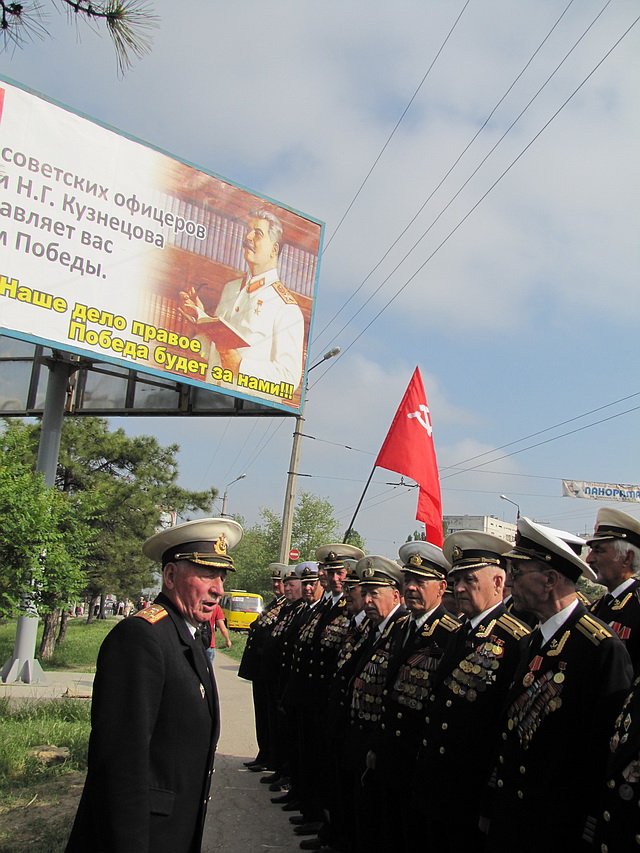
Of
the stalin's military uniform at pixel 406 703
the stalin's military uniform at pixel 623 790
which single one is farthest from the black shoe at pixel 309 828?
the stalin's military uniform at pixel 623 790

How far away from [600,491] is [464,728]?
48190mm

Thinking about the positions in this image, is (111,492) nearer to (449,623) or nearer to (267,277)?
(267,277)

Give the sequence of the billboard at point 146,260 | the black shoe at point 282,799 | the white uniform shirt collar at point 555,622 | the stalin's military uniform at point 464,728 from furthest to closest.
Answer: the billboard at point 146,260, the black shoe at point 282,799, the stalin's military uniform at point 464,728, the white uniform shirt collar at point 555,622

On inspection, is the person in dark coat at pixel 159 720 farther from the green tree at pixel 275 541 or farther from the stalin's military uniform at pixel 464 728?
the green tree at pixel 275 541

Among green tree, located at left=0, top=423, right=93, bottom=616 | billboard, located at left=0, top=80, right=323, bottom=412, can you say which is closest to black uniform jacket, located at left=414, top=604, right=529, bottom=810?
green tree, located at left=0, top=423, right=93, bottom=616

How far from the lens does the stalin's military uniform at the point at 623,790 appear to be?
248 centimetres

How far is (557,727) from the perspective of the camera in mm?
2984

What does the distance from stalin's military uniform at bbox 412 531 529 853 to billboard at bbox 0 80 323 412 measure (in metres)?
8.59

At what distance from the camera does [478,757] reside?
3.56 meters

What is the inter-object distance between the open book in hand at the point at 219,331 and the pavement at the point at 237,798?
573 cm

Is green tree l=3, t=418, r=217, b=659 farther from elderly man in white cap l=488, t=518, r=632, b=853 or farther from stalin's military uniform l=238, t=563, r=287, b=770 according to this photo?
elderly man in white cap l=488, t=518, r=632, b=853

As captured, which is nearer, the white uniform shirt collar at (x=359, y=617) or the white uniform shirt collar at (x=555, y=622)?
the white uniform shirt collar at (x=555, y=622)

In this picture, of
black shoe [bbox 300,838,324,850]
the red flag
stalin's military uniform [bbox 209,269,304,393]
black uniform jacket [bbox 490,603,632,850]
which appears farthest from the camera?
stalin's military uniform [bbox 209,269,304,393]

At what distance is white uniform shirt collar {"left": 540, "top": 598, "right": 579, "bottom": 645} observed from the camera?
324 cm
